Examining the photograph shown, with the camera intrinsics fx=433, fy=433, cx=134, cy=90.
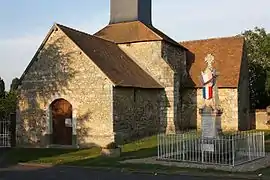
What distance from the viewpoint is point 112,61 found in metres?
26.5

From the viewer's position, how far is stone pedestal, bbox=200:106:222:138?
17.0 metres

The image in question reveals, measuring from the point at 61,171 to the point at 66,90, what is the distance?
10316 millimetres

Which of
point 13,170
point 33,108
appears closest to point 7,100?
point 33,108

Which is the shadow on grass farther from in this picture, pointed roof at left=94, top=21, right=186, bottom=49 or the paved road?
pointed roof at left=94, top=21, right=186, bottom=49

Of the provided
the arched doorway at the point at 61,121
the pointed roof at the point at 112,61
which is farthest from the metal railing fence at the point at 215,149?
the arched doorway at the point at 61,121

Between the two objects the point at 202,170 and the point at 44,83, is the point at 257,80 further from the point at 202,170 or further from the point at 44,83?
the point at 202,170

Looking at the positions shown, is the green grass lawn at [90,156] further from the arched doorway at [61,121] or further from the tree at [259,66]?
the tree at [259,66]

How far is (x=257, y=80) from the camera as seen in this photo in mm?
40094

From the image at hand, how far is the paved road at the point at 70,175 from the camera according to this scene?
13.3 meters

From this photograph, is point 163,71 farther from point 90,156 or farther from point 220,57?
point 90,156

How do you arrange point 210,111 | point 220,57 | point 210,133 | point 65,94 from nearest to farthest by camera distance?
point 210,133
point 210,111
point 65,94
point 220,57

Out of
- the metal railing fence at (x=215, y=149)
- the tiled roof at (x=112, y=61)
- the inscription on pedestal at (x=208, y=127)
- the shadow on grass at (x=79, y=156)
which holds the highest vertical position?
the tiled roof at (x=112, y=61)

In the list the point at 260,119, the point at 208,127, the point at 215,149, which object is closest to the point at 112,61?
the point at 208,127

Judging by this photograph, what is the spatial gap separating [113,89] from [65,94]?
3.14 m
